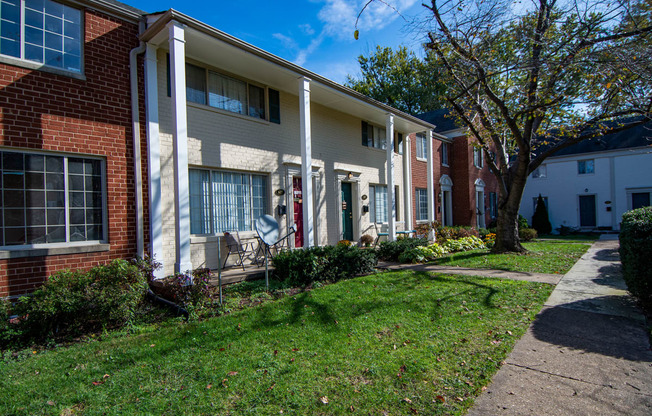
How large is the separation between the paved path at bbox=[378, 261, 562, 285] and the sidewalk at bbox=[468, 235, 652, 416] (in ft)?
5.43

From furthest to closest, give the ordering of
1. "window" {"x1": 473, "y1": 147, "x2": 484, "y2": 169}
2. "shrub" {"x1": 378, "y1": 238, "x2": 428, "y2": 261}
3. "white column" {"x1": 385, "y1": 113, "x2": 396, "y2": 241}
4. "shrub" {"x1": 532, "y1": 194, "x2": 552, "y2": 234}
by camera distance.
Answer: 1. "shrub" {"x1": 532, "y1": 194, "x2": 552, "y2": 234}
2. "window" {"x1": 473, "y1": 147, "x2": 484, "y2": 169}
3. "white column" {"x1": 385, "y1": 113, "x2": 396, "y2": 241}
4. "shrub" {"x1": 378, "y1": 238, "x2": 428, "y2": 261}

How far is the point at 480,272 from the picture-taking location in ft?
28.5

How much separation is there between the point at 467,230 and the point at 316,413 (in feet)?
48.6

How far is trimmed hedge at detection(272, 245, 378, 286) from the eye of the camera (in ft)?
24.6

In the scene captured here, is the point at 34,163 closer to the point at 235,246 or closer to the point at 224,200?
the point at 224,200

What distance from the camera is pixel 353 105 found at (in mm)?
11812

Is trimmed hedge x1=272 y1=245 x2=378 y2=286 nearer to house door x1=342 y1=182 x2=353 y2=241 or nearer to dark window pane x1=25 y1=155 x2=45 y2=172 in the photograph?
house door x1=342 y1=182 x2=353 y2=241

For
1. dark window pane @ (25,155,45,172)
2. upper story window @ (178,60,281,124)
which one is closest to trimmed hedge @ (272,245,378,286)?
upper story window @ (178,60,281,124)

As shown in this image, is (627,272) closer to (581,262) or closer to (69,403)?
(581,262)

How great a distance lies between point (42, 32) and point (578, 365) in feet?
30.2

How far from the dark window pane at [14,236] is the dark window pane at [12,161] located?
1.01 m

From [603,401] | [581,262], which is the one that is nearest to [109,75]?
[603,401]

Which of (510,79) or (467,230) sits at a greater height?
(510,79)

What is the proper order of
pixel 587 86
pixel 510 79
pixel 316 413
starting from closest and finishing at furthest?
pixel 316 413
pixel 587 86
pixel 510 79
